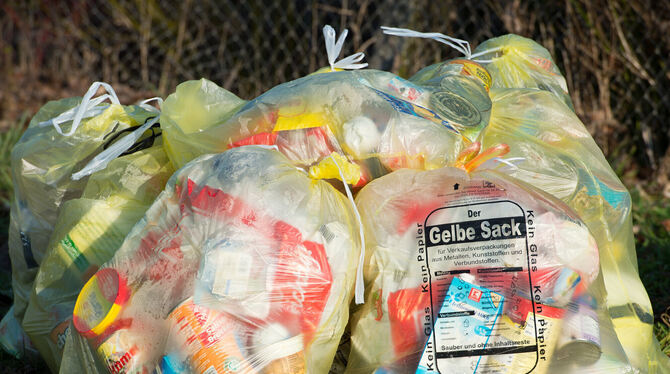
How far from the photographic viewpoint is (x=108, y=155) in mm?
1675

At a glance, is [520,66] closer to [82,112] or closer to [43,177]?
[82,112]

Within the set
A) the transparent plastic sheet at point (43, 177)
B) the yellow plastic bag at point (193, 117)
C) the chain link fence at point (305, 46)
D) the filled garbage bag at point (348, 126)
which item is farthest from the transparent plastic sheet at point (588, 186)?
the chain link fence at point (305, 46)

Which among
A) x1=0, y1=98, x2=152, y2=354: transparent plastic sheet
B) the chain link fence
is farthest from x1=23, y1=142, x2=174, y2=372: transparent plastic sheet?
the chain link fence

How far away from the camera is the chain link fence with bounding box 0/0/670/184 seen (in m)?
3.08

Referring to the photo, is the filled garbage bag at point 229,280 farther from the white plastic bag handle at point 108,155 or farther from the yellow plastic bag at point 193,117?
the white plastic bag handle at point 108,155

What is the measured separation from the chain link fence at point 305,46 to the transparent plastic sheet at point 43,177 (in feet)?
6.30

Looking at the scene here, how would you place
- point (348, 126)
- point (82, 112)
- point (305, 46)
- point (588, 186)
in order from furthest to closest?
point (305, 46)
point (82, 112)
point (588, 186)
point (348, 126)

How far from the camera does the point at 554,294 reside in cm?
126

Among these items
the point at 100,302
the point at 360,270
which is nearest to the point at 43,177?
the point at 100,302

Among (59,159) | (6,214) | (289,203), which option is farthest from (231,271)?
(6,214)

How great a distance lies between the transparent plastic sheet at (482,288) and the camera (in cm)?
124

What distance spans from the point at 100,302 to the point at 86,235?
261 millimetres

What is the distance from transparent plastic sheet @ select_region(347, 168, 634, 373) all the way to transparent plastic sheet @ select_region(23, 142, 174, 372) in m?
0.60

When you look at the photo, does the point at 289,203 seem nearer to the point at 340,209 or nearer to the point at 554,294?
the point at 340,209
